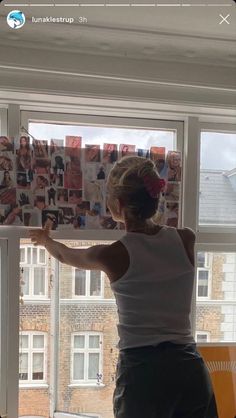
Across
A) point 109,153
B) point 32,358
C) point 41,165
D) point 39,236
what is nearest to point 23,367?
point 32,358

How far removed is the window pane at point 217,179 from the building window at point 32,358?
0.80 m

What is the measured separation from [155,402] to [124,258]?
1.27 feet

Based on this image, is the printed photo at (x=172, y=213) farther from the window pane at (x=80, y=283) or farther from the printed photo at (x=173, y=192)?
the window pane at (x=80, y=283)

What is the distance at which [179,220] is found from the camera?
1804mm

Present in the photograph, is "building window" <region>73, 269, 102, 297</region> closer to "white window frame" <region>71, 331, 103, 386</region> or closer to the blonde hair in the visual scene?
"white window frame" <region>71, 331, 103, 386</region>

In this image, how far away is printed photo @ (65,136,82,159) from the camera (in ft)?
5.41

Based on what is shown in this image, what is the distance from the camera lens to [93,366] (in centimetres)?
179

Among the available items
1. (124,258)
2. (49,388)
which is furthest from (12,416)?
(124,258)

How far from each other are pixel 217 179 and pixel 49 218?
0.73 m

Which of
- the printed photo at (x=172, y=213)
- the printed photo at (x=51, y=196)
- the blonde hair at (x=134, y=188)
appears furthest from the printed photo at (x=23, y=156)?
the printed photo at (x=172, y=213)

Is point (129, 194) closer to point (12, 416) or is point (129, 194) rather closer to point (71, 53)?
point (71, 53)

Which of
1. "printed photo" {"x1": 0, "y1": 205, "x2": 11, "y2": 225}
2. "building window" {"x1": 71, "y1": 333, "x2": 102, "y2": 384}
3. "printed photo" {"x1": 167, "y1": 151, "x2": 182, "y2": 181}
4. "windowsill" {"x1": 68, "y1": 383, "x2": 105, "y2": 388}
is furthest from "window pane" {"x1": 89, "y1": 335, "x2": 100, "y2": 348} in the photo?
"printed photo" {"x1": 167, "y1": 151, "x2": 182, "y2": 181}

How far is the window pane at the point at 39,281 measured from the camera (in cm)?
175

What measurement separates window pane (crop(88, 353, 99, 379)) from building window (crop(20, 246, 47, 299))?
308mm
